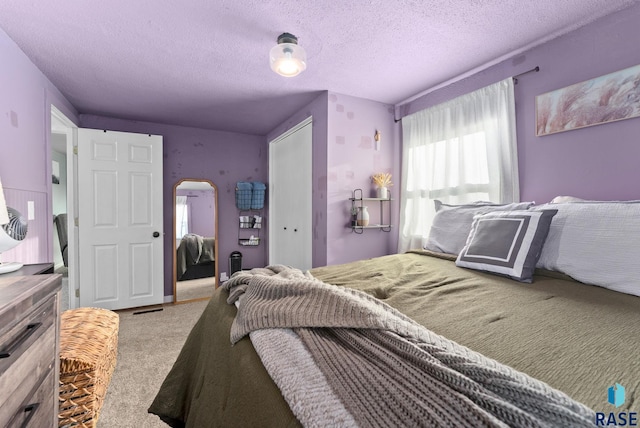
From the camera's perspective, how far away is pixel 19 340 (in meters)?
0.83

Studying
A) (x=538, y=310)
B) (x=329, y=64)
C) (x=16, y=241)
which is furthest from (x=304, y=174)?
(x=538, y=310)

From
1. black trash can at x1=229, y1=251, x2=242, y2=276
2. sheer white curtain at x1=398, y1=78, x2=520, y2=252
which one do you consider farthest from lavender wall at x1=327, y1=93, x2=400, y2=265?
black trash can at x1=229, y1=251, x2=242, y2=276

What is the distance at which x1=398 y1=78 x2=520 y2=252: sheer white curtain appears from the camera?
2.09 m

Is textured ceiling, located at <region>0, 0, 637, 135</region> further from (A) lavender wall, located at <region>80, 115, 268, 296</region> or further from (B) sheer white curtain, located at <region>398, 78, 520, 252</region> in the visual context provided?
(A) lavender wall, located at <region>80, 115, 268, 296</region>

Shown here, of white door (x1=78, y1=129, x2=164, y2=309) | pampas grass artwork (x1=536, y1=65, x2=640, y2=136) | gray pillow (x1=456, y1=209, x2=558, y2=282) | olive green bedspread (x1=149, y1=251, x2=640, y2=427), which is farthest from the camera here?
white door (x1=78, y1=129, x2=164, y2=309)

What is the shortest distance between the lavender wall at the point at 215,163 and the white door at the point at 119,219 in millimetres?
275

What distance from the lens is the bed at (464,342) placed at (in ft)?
1.64

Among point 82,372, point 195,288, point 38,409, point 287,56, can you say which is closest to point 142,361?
point 82,372

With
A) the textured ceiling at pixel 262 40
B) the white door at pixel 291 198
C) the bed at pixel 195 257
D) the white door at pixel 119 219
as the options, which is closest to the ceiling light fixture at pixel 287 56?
the textured ceiling at pixel 262 40

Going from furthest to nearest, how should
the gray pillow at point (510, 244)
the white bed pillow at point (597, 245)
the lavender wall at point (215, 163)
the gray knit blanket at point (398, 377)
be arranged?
the lavender wall at point (215, 163)
the gray pillow at point (510, 244)
the white bed pillow at point (597, 245)
the gray knit blanket at point (398, 377)

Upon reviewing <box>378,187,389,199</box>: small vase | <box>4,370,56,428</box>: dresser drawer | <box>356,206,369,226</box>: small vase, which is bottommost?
<box>4,370,56,428</box>: dresser drawer

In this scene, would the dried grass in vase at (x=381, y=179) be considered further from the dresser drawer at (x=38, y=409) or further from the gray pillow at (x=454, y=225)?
the dresser drawer at (x=38, y=409)

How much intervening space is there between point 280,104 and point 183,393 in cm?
267

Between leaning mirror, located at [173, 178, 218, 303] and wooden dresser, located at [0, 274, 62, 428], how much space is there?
103 inches
